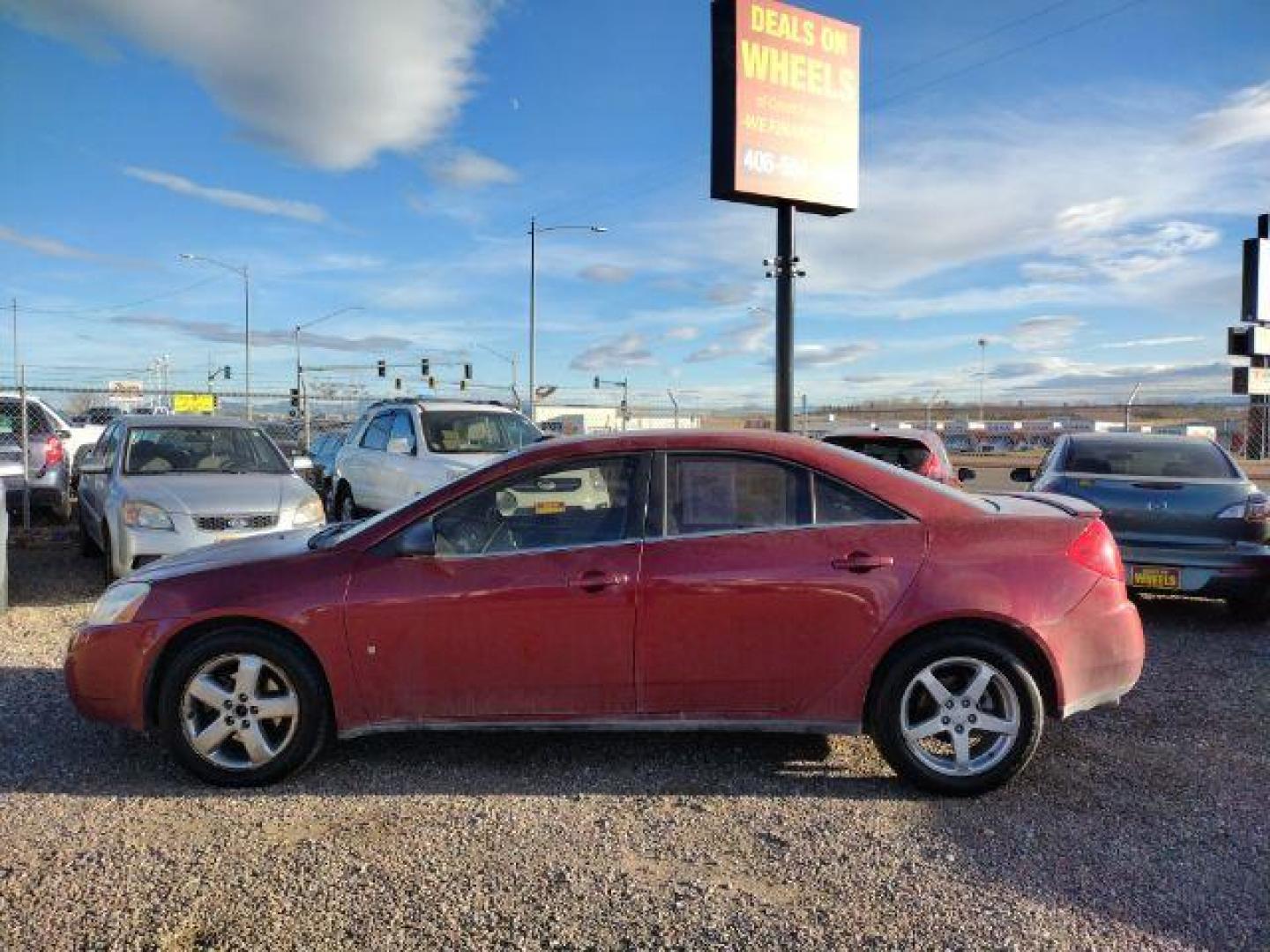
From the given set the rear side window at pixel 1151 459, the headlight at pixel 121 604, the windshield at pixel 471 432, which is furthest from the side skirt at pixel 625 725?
the windshield at pixel 471 432

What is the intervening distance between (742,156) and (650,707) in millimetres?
13543

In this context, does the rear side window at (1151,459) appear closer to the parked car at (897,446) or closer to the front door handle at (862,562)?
the parked car at (897,446)

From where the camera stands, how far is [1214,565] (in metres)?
7.13

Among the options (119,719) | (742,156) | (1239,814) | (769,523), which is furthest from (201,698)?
(742,156)

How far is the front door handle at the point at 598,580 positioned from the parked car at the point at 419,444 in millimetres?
6016

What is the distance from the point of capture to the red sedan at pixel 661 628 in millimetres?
4109

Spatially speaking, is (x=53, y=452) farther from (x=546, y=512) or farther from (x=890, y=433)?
(x=546, y=512)

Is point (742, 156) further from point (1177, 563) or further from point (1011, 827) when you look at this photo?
point (1011, 827)

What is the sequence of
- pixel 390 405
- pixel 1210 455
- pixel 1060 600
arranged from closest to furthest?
pixel 1060 600 < pixel 1210 455 < pixel 390 405

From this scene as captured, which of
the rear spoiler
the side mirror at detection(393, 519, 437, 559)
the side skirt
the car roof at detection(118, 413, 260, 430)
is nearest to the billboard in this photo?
the car roof at detection(118, 413, 260, 430)

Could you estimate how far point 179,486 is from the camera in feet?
27.0

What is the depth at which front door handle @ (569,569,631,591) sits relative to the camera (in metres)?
4.12

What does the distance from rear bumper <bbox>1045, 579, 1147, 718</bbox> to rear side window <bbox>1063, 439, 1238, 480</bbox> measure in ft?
13.6

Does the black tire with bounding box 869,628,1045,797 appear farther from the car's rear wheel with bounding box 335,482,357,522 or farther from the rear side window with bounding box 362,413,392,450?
the car's rear wheel with bounding box 335,482,357,522
